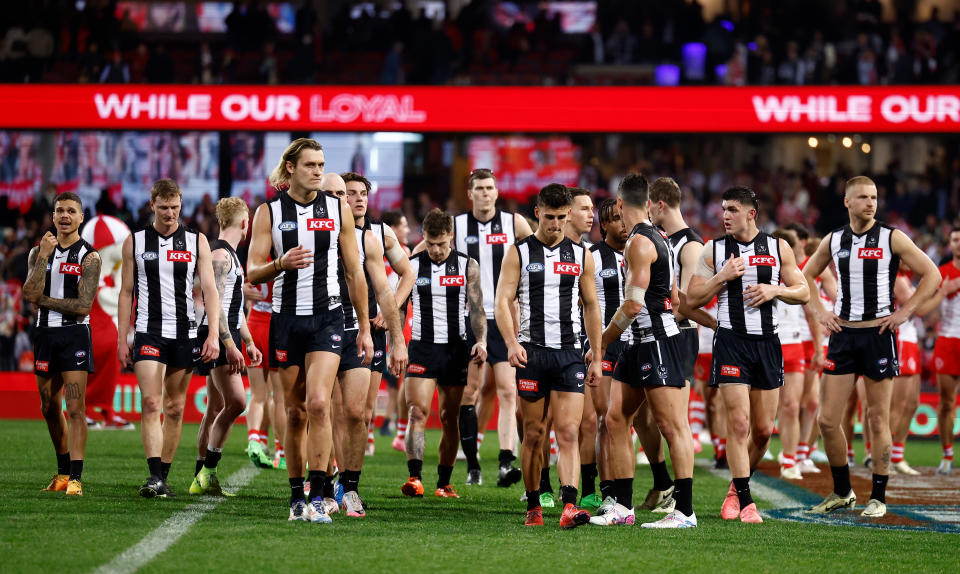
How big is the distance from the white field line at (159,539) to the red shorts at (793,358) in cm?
591

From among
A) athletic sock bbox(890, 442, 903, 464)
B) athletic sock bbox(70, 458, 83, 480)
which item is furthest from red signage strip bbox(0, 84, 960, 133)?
athletic sock bbox(70, 458, 83, 480)

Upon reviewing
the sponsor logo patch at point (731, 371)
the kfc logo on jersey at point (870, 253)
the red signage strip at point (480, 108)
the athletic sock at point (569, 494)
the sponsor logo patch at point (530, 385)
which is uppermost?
the red signage strip at point (480, 108)

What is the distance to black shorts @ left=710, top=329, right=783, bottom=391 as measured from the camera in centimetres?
811

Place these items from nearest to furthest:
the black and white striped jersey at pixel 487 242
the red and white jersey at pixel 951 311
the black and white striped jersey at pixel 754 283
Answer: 1. the black and white striped jersey at pixel 754 283
2. the black and white striped jersey at pixel 487 242
3. the red and white jersey at pixel 951 311

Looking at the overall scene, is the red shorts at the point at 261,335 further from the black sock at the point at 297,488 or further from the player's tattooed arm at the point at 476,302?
the black sock at the point at 297,488

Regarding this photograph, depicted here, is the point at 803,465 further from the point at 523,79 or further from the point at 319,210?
the point at 523,79

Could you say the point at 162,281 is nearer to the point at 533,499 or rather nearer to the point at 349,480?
the point at 349,480

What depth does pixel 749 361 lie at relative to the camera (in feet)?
26.7

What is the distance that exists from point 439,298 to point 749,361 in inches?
104

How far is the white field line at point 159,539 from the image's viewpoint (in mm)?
5637

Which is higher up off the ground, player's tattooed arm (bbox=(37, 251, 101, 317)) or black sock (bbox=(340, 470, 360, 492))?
player's tattooed arm (bbox=(37, 251, 101, 317))

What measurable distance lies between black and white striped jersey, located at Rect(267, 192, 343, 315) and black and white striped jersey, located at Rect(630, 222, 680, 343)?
6.55 ft

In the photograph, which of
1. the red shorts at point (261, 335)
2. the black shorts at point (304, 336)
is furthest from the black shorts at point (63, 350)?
the black shorts at point (304, 336)

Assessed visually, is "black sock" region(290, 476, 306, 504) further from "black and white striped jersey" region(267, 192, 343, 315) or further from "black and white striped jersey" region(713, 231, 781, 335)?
"black and white striped jersey" region(713, 231, 781, 335)
